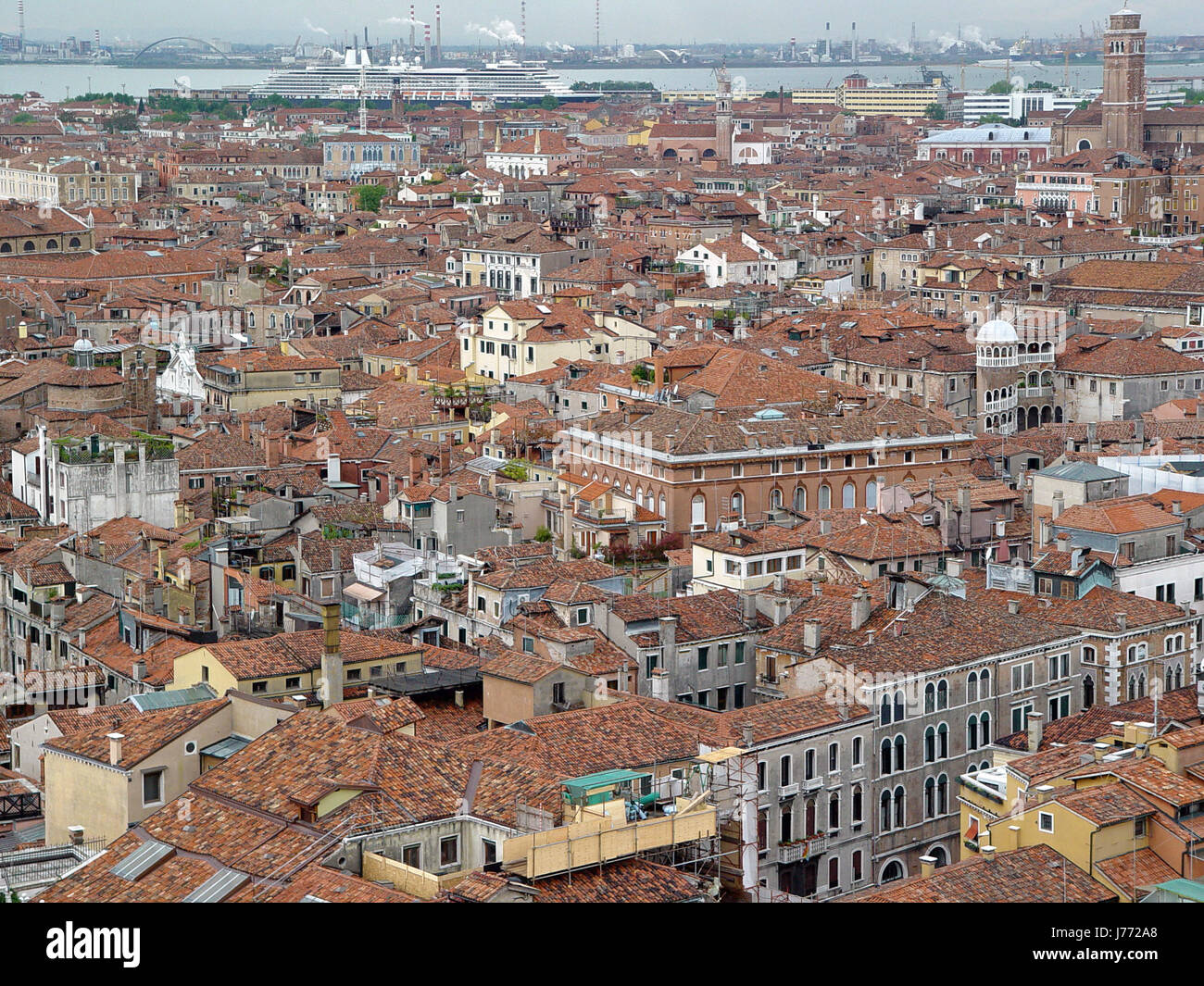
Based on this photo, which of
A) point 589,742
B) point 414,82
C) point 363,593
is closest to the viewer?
point 589,742

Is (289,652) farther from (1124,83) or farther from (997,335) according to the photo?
(1124,83)

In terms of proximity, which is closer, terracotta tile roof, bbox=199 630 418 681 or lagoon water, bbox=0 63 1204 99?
terracotta tile roof, bbox=199 630 418 681

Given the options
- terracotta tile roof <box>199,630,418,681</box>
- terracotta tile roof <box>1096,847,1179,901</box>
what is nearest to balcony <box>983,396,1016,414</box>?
terracotta tile roof <box>199,630,418,681</box>

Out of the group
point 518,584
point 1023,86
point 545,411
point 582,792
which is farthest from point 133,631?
point 1023,86

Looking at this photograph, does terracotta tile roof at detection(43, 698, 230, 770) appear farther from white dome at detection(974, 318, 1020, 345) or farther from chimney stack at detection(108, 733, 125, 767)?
white dome at detection(974, 318, 1020, 345)

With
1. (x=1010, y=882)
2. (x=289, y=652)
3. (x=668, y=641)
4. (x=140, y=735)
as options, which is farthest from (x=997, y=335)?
(x=1010, y=882)
